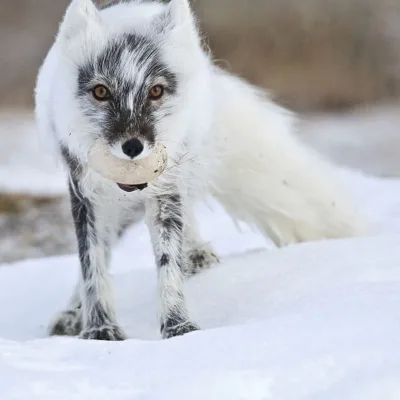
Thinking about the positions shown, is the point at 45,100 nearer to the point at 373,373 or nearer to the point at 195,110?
the point at 195,110

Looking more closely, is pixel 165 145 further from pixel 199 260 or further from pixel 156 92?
pixel 199 260

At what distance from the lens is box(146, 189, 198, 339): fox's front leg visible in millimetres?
3346

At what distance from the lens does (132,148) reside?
9.35 feet

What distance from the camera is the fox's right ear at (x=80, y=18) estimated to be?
309 centimetres

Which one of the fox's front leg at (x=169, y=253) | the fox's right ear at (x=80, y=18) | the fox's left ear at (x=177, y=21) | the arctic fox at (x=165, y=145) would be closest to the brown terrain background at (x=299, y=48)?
the arctic fox at (x=165, y=145)

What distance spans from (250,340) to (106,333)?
104 cm

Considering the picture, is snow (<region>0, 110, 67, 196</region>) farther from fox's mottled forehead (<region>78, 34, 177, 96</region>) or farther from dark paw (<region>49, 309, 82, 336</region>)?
fox's mottled forehead (<region>78, 34, 177, 96</region>)

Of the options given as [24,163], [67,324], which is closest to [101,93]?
[67,324]

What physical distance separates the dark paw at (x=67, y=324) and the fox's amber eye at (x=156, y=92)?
45.5 inches

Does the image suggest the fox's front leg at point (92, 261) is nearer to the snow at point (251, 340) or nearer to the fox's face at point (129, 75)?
the snow at point (251, 340)

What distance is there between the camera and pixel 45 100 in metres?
3.56

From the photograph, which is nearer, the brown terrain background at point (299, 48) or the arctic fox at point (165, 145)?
the arctic fox at point (165, 145)

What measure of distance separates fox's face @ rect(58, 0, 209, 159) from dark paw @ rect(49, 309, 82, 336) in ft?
3.01

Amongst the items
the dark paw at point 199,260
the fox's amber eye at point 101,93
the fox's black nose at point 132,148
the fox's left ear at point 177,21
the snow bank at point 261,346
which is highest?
the fox's left ear at point 177,21
